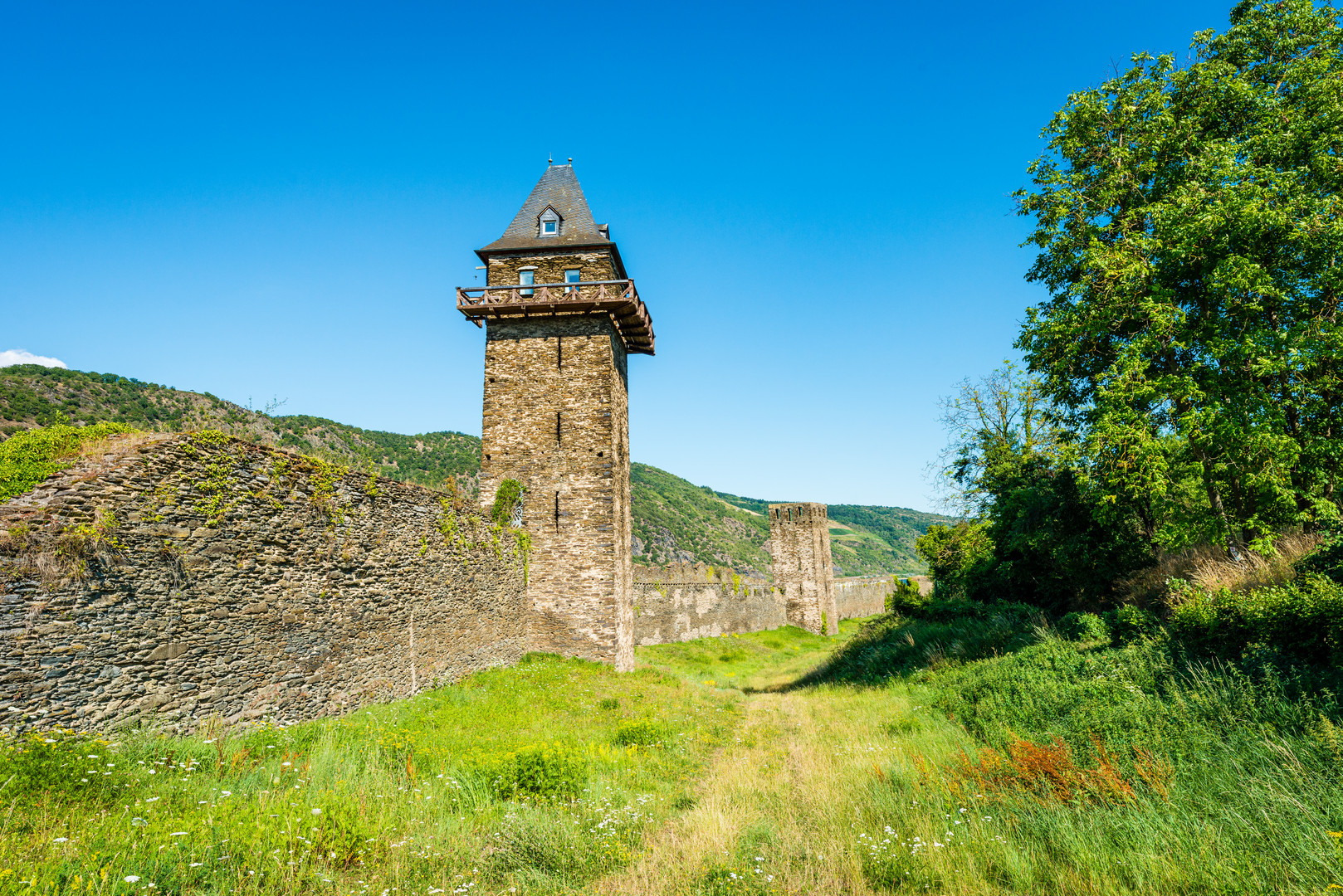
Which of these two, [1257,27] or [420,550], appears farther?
[420,550]

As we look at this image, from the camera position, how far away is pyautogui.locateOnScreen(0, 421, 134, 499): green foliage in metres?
7.02

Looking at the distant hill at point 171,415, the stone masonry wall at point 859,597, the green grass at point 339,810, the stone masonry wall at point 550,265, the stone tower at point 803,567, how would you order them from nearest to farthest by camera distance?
the green grass at point 339,810, the stone masonry wall at point 550,265, the distant hill at point 171,415, the stone tower at point 803,567, the stone masonry wall at point 859,597

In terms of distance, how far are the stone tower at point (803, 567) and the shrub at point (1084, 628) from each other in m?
25.6

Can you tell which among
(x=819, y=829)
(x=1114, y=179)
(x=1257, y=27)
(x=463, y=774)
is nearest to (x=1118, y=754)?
(x=819, y=829)

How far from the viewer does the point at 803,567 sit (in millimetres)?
37688

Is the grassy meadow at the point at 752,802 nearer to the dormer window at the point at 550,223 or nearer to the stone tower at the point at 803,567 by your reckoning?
the dormer window at the point at 550,223

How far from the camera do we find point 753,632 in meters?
33.3

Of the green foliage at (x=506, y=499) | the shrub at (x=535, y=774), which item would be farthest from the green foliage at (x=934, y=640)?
the green foliage at (x=506, y=499)

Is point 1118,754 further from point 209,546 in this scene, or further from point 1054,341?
point 209,546

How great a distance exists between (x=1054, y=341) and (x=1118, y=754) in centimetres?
811

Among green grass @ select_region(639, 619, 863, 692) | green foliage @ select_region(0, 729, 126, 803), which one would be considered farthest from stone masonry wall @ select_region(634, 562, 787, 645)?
green foliage @ select_region(0, 729, 126, 803)

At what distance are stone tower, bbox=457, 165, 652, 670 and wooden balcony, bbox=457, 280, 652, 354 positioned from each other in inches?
1.4

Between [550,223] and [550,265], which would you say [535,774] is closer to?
[550,265]

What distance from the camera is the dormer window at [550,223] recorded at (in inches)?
785
